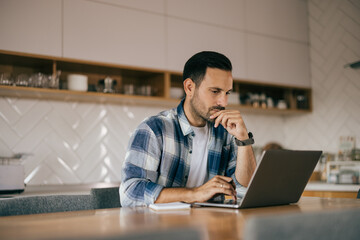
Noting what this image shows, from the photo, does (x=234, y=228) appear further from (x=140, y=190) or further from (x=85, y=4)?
(x=85, y=4)

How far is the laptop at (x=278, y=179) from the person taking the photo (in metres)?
1.16

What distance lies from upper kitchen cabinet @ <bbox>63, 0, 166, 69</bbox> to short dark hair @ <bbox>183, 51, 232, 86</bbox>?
1.43 meters

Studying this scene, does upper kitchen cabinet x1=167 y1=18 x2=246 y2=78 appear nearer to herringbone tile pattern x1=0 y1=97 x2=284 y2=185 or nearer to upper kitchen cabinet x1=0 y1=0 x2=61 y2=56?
herringbone tile pattern x1=0 y1=97 x2=284 y2=185

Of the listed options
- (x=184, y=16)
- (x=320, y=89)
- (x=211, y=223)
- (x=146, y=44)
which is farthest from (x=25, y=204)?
(x=320, y=89)

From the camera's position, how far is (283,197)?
1.30m

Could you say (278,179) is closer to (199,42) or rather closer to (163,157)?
(163,157)

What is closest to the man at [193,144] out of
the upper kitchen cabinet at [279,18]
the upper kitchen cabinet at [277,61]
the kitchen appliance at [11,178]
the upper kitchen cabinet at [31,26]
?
the kitchen appliance at [11,178]

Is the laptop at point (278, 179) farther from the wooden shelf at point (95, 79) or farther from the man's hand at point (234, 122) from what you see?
the wooden shelf at point (95, 79)

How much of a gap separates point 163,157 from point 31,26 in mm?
1795

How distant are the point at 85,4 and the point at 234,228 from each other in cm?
267

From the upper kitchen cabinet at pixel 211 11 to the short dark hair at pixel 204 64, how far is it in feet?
5.86

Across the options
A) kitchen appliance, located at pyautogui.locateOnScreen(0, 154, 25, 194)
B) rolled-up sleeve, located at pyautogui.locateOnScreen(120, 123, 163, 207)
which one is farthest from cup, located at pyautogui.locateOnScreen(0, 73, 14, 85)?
rolled-up sleeve, located at pyautogui.locateOnScreen(120, 123, 163, 207)

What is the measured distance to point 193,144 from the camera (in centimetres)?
181

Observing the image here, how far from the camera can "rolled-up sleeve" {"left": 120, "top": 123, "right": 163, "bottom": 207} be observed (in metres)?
1.39
